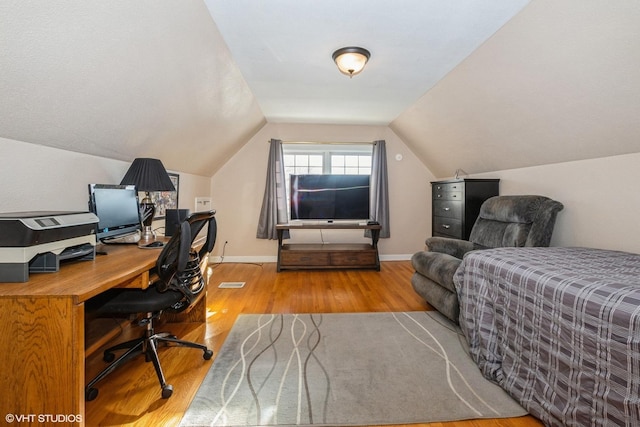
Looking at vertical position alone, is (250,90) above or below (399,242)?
above

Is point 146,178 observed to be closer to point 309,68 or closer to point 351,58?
point 309,68

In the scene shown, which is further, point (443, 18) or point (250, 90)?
point (250, 90)

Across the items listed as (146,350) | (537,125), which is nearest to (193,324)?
(146,350)

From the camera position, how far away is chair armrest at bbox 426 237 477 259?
2832mm

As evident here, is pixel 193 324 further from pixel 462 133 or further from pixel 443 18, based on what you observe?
pixel 462 133

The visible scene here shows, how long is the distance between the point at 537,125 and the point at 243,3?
2442 millimetres

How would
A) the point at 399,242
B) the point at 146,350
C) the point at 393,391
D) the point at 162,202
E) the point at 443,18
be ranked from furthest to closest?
the point at 399,242, the point at 162,202, the point at 443,18, the point at 146,350, the point at 393,391

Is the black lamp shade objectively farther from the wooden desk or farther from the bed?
the bed

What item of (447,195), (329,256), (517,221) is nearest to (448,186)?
(447,195)

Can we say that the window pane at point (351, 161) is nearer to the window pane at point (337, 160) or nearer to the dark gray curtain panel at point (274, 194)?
the window pane at point (337, 160)

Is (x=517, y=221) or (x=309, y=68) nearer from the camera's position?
(x=517, y=221)

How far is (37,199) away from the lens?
5.11 feet

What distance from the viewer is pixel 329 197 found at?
420cm

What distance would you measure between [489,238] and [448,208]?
0.85 metres
